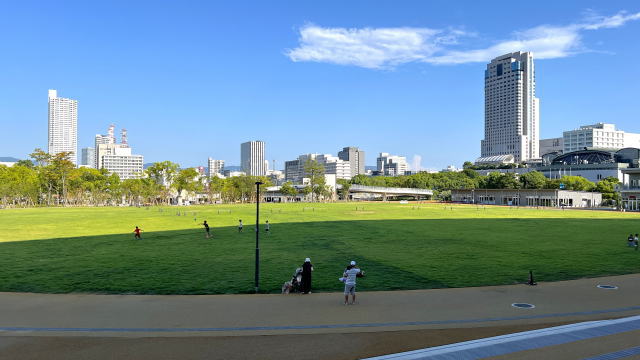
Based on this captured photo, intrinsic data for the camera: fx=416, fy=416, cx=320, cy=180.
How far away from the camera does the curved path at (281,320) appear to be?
1042 cm

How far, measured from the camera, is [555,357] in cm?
952

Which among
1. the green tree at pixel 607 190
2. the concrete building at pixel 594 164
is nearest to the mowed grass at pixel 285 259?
the green tree at pixel 607 190

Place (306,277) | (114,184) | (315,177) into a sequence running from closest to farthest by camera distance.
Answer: (306,277) < (114,184) < (315,177)

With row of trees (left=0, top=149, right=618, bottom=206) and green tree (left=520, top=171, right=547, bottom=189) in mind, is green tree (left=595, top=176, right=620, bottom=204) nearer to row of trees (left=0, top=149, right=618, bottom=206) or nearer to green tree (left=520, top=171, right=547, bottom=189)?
row of trees (left=0, top=149, right=618, bottom=206)

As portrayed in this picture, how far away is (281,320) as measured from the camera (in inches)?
503

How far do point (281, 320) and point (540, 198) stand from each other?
11831cm

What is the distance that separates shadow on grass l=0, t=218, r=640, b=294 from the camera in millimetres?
18266

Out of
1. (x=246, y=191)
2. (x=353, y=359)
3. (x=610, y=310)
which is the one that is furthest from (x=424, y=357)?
(x=246, y=191)

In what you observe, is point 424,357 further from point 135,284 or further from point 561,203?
point 561,203

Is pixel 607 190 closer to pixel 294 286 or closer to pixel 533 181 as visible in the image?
pixel 533 181

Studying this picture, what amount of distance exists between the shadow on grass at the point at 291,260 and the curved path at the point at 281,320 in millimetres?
2054

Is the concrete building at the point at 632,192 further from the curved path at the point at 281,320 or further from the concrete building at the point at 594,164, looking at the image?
the curved path at the point at 281,320

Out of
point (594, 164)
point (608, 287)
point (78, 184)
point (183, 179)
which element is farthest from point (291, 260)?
point (594, 164)

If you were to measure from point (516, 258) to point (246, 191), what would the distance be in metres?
127
